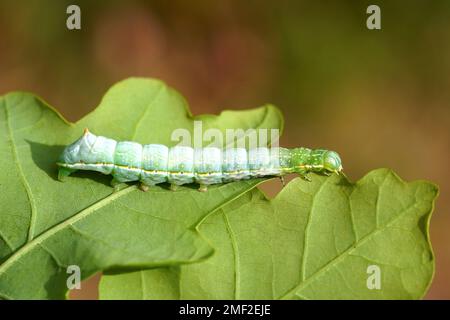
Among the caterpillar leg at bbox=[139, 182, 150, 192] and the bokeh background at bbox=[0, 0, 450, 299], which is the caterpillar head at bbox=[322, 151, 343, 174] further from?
the bokeh background at bbox=[0, 0, 450, 299]

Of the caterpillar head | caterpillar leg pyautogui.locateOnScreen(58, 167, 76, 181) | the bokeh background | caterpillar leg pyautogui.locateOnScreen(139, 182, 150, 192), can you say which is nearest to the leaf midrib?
caterpillar leg pyautogui.locateOnScreen(58, 167, 76, 181)

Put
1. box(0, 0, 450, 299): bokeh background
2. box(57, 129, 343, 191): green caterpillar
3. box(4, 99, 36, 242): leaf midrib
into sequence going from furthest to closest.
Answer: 1. box(0, 0, 450, 299): bokeh background
2. box(57, 129, 343, 191): green caterpillar
3. box(4, 99, 36, 242): leaf midrib

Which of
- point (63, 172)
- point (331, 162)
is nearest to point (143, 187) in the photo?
point (63, 172)

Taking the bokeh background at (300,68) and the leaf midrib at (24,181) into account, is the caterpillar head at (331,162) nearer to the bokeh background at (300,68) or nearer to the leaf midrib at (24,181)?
the leaf midrib at (24,181)

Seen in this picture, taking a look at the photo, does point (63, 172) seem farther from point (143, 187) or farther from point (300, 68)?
point (300, 68)

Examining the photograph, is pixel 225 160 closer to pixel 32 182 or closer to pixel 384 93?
pixel 32 182

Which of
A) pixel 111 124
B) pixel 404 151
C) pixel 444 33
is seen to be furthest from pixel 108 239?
pixel 444 33
